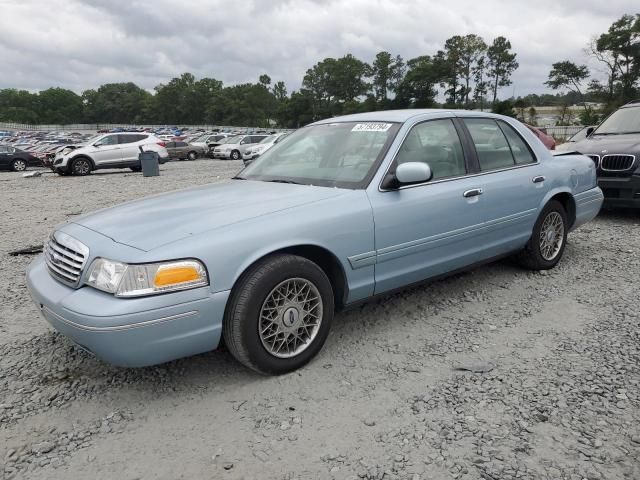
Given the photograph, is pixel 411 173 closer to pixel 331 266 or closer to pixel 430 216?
pixel 430 216

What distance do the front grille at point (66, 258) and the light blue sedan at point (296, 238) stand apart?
0.5 inches

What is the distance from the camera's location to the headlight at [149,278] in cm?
243

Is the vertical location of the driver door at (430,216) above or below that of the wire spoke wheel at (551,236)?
above

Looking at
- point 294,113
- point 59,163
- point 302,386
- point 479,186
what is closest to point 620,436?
point 302,386

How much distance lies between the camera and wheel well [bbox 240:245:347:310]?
3.01 m

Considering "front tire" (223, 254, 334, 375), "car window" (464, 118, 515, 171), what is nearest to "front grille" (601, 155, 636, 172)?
"car window" (464, 118, 515, 171)

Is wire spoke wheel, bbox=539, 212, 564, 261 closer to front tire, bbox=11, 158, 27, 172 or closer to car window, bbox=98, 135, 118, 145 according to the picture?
car window, bbox=98, 135, 118, 145

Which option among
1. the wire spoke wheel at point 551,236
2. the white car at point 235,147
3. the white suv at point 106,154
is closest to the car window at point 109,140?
the white suv at point 106,154

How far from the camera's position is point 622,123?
7.73m

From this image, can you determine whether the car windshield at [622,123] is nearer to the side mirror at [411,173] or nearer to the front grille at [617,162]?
the front grille at [617,162]

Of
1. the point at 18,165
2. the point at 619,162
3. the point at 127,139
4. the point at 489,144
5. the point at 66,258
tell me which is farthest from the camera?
the point at 18,165

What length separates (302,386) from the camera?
282cm

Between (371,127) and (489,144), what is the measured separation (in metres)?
1.17

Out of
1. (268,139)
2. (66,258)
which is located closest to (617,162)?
(66,258)
